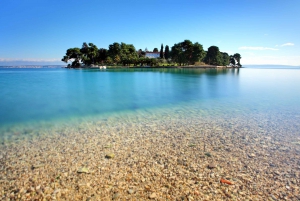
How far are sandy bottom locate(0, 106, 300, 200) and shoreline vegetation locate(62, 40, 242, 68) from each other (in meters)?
90.6

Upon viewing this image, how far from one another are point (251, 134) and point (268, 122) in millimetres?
2613

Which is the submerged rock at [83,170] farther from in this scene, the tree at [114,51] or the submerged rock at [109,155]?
the tree at [114,51]

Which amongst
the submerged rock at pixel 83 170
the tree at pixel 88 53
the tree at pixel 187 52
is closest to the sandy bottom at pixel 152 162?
the submerged rock at pixel 83 170

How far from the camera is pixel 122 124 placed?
8.59 meters

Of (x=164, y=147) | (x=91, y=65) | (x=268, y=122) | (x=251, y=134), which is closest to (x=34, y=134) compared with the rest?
(x=164, y=147)

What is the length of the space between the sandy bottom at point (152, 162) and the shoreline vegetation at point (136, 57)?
90637mm

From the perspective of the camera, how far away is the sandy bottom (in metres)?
3.82

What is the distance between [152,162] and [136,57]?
10234 centimetres

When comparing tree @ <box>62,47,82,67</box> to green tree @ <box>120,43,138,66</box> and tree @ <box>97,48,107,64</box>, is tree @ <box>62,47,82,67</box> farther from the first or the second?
green tree @ <box>120,43,138,66</box>

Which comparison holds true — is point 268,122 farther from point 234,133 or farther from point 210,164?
point 210,164

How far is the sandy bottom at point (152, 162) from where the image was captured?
3.82m

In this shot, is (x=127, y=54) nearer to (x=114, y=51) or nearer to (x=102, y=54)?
(x=114, y=51)

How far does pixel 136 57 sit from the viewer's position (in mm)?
103312

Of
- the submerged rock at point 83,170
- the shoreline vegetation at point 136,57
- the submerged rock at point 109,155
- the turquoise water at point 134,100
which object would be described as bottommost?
the submerged rock at point 83,170
